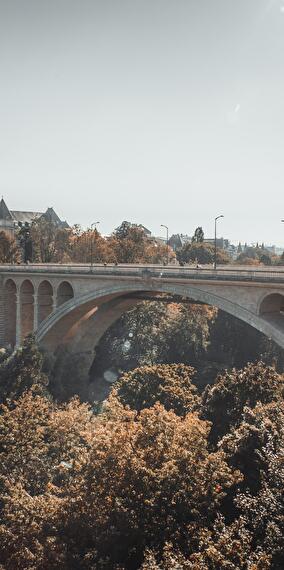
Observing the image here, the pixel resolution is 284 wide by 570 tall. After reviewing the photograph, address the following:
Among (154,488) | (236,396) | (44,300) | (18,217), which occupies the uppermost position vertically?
(18,217)

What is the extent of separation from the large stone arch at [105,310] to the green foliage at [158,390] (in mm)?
5522

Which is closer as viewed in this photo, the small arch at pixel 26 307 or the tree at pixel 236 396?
the tree at pixel 236 396

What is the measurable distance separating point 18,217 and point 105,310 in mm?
86045

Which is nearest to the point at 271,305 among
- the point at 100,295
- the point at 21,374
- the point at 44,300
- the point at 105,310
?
the point at 100,295

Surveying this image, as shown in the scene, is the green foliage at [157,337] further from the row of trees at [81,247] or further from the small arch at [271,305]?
the small arch at [271,305]

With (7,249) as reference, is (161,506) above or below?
below

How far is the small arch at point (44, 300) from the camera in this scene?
45378 mm

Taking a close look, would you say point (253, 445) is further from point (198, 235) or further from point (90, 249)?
point (198, 235)

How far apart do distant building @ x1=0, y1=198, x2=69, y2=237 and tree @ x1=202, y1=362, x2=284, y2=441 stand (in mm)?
87947

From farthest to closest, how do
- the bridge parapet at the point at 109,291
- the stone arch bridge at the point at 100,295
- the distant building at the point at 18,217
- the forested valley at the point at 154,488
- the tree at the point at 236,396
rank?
the distant building at the point at 18,217
the stone arch bridge at the point at 100,295
the bridge parapet at the point at 109,291
the tree at the point at 236,396
the forested valley at the point at 154,488

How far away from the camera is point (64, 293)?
44781 millimetres

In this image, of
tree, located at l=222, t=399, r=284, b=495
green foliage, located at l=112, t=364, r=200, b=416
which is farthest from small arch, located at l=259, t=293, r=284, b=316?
tree, located at l=222, t=399, r=284, b=495

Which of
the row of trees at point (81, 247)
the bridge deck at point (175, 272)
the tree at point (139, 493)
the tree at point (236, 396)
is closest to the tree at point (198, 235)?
the row of trees at point (81, 247)

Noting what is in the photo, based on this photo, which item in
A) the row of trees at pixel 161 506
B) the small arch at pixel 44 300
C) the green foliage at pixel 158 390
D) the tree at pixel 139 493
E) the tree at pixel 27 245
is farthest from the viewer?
the tree at pixel 27 245
